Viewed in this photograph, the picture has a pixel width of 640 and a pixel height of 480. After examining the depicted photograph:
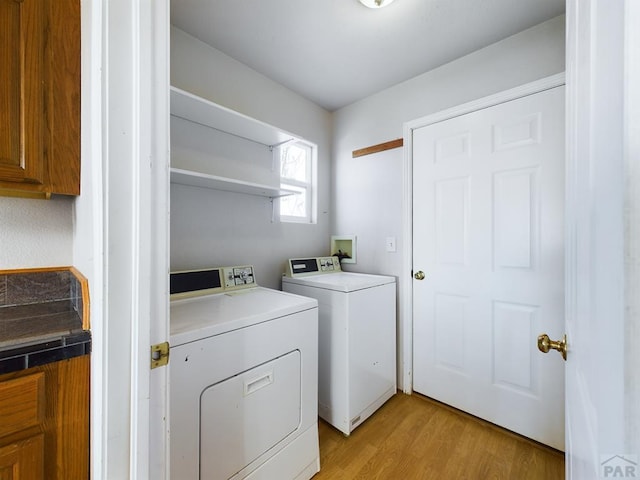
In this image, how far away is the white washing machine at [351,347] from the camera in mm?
1655

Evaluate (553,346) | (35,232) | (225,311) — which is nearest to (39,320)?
(35,232)

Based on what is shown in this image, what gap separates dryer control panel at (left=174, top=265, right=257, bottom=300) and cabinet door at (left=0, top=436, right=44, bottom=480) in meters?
0.74

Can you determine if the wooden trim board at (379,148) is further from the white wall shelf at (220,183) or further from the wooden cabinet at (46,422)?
the wooden cabinet at (46,422)

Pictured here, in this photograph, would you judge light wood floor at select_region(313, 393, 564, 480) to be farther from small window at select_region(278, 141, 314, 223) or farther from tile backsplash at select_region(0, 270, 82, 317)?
small window at select_region(278, 141, 314, 223)

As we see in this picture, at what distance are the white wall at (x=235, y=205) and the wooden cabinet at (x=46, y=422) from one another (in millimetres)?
918

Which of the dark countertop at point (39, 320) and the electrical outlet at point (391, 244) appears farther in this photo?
the electrical outlet at point (391, 244)

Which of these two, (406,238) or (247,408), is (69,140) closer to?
(247,408)

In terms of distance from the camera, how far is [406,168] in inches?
82.0

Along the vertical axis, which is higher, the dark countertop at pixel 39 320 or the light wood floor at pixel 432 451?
the dark countertop at pixel 39 320

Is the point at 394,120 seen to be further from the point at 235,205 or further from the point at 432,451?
the point at 432,451

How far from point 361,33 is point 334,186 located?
1.20 metres

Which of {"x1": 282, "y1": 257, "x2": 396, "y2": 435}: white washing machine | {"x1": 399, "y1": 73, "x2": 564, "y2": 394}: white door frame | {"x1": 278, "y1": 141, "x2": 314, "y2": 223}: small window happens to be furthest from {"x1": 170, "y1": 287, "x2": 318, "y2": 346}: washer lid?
{"x1": 399, "y1": 73, "x2": 564, "y2": 394}: white door frame

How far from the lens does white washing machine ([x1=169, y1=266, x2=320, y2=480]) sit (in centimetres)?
94

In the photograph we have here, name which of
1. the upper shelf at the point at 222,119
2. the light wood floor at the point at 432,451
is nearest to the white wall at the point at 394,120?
the light wood floor at the point at 432,451
